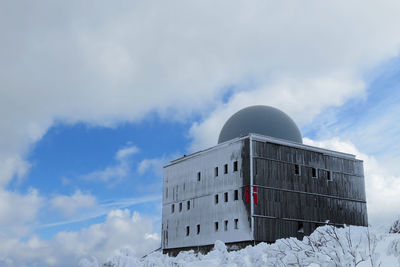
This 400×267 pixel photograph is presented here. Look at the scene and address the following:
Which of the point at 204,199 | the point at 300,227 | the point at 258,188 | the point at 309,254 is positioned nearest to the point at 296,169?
the point at 258,188

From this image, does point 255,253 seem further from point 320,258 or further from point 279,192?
point 279,192

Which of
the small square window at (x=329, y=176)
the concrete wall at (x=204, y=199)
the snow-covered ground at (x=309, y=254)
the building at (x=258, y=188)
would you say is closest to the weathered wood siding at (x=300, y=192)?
the building at (x=258, y=188)

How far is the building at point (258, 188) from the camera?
34.9 m

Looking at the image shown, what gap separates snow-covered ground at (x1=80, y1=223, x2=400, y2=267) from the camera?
34.5ft

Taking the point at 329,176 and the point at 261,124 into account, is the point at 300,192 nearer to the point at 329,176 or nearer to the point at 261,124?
the point at 329,176

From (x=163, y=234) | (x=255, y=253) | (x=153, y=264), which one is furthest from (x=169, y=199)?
(x=255, y=253)

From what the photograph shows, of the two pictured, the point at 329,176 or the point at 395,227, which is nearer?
the point at 395,227

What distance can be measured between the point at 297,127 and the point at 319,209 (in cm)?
815

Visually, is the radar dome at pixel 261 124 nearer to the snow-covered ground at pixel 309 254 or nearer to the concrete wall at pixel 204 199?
the concrete wall at pixel 204 199

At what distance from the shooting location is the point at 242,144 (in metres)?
36.0

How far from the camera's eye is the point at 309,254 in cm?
1145

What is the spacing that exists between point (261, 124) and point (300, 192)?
6.83 metres

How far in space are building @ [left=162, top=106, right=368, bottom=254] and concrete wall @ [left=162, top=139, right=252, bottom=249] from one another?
78 millimetres

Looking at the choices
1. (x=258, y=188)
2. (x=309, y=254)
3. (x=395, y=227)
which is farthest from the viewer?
(x=258, y=188)
